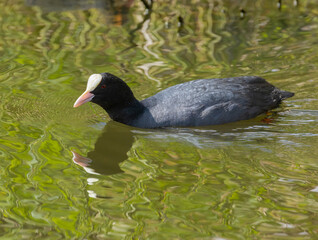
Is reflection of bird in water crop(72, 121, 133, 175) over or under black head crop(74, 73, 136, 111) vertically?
under

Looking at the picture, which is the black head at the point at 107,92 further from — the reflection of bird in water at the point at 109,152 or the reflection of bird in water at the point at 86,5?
the reflection of bird in water at the point at 86,5

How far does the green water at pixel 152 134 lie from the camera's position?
4.38 metres

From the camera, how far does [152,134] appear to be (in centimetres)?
610

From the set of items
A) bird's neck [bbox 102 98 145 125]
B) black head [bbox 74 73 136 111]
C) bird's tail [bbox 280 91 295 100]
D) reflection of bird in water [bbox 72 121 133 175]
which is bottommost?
reflection of bird in water [bbox 72 121 133 175]

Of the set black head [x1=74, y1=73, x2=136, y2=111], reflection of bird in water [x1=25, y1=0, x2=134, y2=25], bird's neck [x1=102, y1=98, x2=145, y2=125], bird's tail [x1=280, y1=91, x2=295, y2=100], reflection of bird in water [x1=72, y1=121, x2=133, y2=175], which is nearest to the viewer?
reflection of bird in water [x1=72, y1=121, x2=133, y2=175]

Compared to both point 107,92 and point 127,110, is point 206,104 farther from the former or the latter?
point 107,92

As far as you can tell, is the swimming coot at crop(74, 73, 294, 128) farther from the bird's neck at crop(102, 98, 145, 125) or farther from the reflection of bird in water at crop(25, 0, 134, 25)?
the reflection of bird in water at crop(25, 0, 134, 25)

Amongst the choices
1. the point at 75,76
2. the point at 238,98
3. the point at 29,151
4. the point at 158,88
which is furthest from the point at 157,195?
the point at 75,76

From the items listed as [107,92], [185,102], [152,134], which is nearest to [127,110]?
[107,92]

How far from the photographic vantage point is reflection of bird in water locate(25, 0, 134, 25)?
9852 mm

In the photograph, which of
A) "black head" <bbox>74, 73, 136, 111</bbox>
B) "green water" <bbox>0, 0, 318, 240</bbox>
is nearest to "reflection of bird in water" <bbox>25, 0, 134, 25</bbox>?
"green water" <bbox>0, 0, 318, 240</bbox>

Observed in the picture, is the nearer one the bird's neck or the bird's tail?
the bird's neck

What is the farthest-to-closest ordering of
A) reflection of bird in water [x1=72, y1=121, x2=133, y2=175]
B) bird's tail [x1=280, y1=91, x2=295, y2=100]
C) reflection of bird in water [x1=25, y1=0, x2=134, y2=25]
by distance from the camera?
reflection of bird in water [x1=25, y1=0, x2=134, y2=25]
bird's tail [x1=280, y1=91, x2=295, y2=100]
reflection of bird in water [x1=72, y1=121, x2=133, y2=175]

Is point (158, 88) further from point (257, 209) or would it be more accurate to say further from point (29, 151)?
point (257, 209)
